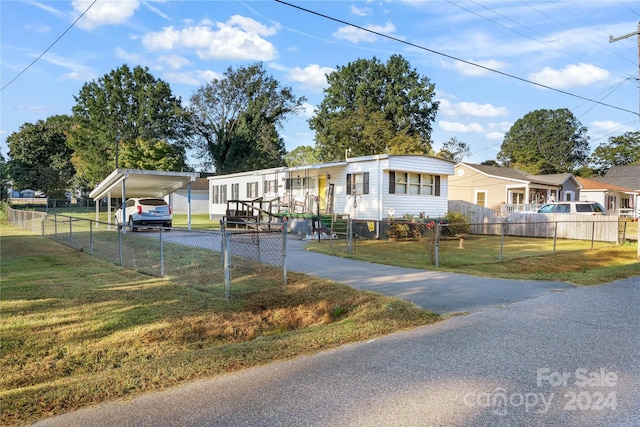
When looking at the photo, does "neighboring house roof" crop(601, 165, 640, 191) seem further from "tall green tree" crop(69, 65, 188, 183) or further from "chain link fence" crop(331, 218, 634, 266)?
"tall green tree" crop(69, 65, 188, 183)

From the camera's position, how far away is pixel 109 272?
393 inches

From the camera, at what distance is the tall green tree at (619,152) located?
63156mm

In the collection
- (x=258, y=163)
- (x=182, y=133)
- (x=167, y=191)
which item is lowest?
(x=167, y=191)

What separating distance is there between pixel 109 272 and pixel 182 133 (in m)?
45.1

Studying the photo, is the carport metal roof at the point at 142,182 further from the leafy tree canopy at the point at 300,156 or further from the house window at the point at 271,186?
the leafy tree canopy at the point at 300,156

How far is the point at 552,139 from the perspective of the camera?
8044 cm

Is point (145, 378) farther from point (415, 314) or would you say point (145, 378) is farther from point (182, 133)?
point (182, 133)

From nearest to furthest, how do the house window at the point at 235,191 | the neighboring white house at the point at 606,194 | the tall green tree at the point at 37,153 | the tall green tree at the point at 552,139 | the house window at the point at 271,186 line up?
the house window at the point at 271,186
the house window at the point at 235,191
the neighboring white house at the point at 606,194
the tall green tree at the point at 37,153
the tall green tree at the point at 552,139

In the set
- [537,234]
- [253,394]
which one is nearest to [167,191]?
[537,234]

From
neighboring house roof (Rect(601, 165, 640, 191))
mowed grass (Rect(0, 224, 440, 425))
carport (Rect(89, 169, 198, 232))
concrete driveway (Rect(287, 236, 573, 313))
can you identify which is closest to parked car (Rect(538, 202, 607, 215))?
concrete driveway (Rect(287, 236, 573, 313))

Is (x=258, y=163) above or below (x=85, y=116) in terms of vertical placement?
below

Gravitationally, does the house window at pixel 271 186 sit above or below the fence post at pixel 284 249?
above

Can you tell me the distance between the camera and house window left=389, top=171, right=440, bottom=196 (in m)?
19.8

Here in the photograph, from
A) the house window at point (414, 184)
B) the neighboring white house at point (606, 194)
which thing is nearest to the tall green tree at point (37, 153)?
the house window at point (414, 184)
